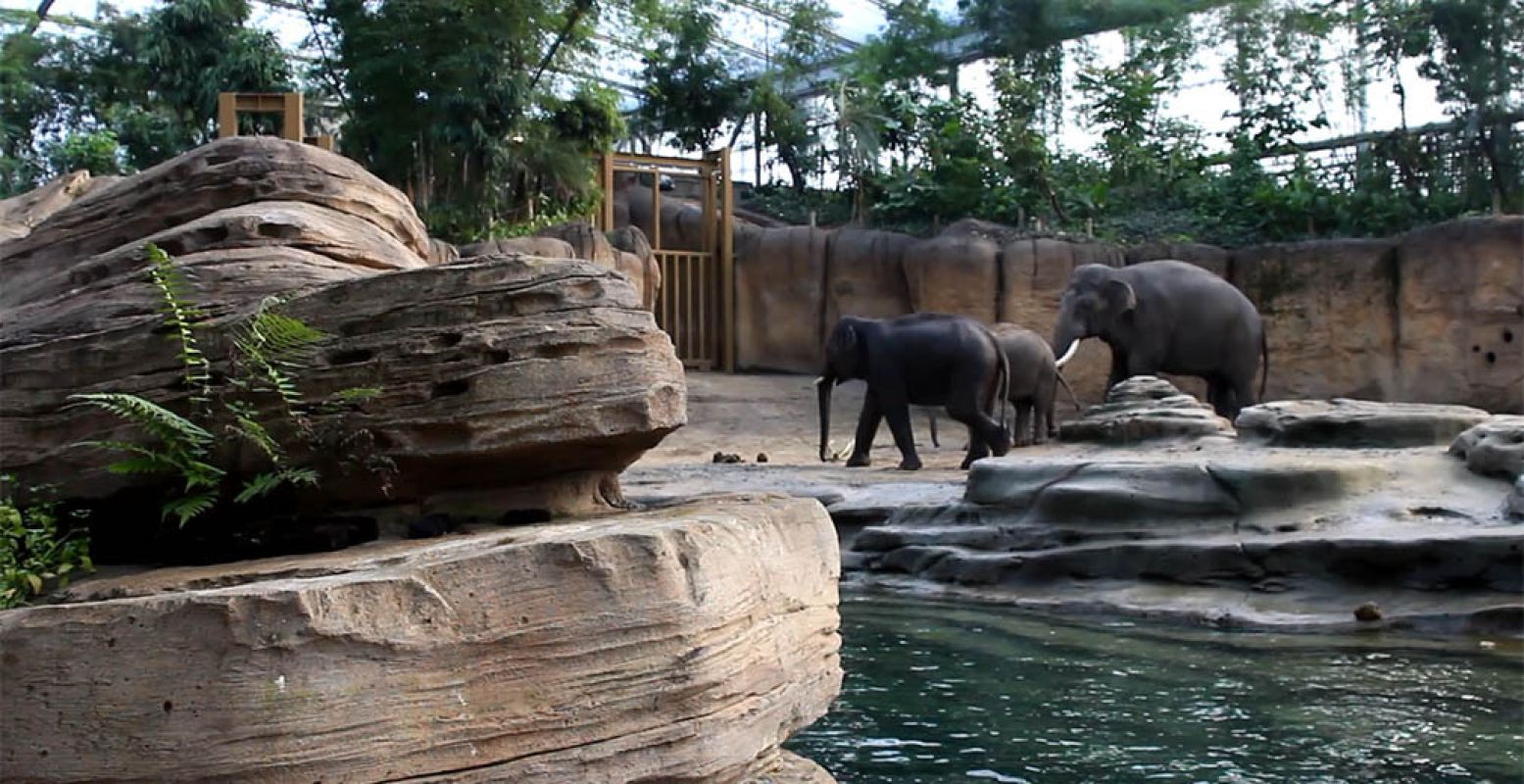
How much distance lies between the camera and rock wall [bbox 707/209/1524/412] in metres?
17.2

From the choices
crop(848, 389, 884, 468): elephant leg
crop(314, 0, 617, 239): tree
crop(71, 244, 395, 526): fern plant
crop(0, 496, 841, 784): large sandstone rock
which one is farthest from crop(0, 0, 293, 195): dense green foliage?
crop(0, 496, 841, 784): large sandstone rock

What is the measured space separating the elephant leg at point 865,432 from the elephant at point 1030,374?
1.47 m

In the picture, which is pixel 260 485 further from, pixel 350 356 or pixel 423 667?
pixel 423 667

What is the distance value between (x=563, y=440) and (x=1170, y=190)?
760 inches

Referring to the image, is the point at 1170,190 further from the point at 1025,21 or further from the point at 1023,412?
the point at 1023,412

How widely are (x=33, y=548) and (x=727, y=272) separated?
55.8ft

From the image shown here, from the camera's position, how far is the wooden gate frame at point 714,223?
67.8 feet

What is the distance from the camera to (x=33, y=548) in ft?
14.6

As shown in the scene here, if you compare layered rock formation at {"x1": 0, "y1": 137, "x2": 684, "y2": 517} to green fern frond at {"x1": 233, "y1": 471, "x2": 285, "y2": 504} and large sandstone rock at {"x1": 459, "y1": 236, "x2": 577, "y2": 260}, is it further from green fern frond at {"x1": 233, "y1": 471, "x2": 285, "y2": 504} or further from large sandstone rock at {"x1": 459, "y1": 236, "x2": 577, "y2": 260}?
large sandstone rock at {"x1": 459, "y1": 236, "x2": 577, "y2": 260}

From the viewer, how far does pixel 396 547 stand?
4102mm

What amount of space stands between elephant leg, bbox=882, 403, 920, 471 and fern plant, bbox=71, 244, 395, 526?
8.57 meters

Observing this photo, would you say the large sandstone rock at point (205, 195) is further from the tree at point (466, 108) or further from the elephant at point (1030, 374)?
the tree at point (466, 108)

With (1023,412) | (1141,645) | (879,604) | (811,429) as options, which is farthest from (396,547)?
(811,429)

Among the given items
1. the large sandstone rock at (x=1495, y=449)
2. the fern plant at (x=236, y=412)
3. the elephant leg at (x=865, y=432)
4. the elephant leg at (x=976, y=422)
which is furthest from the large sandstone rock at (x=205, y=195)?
the elephant leg at (x=976, y=422)
